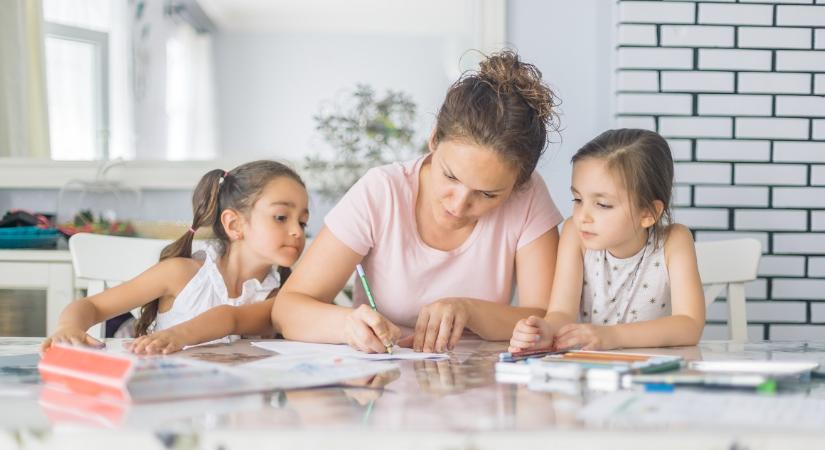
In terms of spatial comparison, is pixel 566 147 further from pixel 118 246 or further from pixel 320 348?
pixel 320 348

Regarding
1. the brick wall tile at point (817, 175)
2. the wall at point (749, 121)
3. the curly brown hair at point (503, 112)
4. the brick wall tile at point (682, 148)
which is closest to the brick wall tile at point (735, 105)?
the wall at point (749, 121)

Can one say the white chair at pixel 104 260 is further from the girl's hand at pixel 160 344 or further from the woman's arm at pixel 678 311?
the woman's arm at pixel 678 311

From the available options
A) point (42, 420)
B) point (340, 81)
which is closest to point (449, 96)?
point (42, 420)

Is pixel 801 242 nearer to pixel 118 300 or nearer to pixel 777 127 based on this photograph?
pixel 777 127

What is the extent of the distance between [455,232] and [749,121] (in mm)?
1371

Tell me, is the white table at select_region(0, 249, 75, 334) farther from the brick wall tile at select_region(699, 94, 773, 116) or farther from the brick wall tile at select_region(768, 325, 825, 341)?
the brick wall tile at select_region(768, 325, 825, 341)

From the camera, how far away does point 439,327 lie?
1382 mm

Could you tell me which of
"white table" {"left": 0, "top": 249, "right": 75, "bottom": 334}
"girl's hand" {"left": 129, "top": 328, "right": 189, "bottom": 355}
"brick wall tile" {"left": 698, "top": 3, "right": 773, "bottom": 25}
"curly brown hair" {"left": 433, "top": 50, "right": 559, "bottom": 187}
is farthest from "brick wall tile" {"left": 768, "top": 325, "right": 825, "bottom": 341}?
"white table" {"left": 0, "top": 249, "right": 75, "bottom": 334}

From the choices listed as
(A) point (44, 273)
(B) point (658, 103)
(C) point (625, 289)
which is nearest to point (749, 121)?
(B) point (658, 103)

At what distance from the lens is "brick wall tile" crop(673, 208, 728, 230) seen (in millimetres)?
2682

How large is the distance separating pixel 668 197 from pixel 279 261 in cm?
84

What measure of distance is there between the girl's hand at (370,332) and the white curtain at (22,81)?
226 cm

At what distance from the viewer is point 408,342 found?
1.43 metres

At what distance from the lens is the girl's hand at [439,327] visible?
136cm
